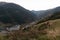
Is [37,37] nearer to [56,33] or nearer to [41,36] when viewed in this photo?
[41,36]

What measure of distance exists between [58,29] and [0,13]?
128658 millimetres

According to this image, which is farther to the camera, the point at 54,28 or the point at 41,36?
the point at 54,28

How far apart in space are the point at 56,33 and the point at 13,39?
15.1 feet

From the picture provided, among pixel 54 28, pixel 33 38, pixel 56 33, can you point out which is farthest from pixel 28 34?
pixel 54 28

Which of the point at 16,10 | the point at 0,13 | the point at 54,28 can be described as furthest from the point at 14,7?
the point at 54,28

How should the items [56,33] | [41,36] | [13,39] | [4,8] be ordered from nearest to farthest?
1. [13,39]
2. [41,36]
3. [56,33]
4. [4,8]

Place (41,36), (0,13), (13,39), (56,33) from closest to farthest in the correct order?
(13,39) → (41,36) → (56,33) → (0,13)

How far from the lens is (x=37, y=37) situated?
16297 millimetres

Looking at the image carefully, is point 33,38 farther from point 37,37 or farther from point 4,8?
point 4,8

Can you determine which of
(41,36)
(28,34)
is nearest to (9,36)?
(28,34)

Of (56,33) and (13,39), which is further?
(56,33)

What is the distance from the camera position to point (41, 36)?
16.3m

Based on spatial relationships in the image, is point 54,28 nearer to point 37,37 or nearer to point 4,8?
point 37,37

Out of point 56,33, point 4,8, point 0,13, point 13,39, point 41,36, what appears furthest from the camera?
point 4,8
